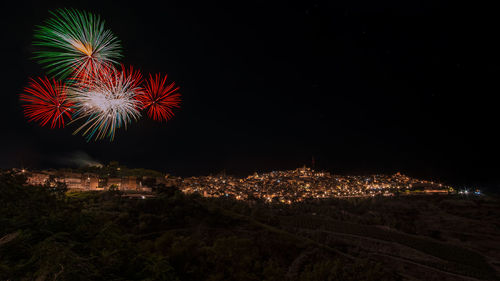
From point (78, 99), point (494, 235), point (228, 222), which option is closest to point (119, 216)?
point (228, 222)

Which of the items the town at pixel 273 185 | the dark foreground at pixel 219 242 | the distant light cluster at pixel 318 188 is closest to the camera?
the dark foreground at pixel 219 242

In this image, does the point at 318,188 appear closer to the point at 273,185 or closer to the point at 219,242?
the point at 273,185

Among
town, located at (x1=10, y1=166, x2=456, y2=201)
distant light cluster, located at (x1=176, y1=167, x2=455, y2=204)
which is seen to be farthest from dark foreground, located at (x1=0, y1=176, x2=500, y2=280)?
distant light cluster, located at (x1=176, y1=167, x2=455, y2=204)

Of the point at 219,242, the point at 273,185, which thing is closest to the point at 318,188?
the point at 273,185

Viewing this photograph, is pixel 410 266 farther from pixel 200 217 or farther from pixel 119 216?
pixel 119 216

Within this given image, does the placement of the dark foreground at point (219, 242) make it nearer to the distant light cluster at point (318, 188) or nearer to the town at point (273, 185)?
the town at point (273, 185)

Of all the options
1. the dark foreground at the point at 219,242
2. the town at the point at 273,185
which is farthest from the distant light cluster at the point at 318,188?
the dark foreground at the point at 219,242
